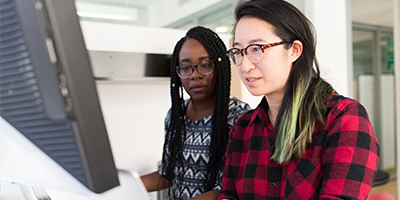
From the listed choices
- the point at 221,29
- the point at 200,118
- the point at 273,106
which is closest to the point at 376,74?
the point at 221,29

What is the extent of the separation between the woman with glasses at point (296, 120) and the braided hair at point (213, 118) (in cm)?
27

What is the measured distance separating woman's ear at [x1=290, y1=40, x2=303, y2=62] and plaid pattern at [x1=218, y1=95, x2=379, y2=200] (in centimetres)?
16

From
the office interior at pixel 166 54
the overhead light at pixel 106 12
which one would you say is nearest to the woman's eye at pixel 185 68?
the office interior at pixel 166 54

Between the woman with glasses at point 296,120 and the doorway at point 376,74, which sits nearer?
the woman with glasses at point 296,120

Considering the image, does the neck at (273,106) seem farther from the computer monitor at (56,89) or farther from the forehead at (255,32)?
the computer monitor at (56,89)

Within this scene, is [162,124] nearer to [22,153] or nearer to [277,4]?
[277,4]

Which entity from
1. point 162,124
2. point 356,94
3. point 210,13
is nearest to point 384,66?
point 356,94

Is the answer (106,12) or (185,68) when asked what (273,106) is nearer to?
(185,68)

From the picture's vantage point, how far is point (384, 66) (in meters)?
2.98

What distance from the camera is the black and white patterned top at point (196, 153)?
4.31 ft

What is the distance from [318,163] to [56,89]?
29.8 inches

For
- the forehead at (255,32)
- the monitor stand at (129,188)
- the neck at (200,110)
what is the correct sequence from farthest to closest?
1. the neck at (200,110)
2. the forehead at (255,32)
3. the monitor stand at (129,188)

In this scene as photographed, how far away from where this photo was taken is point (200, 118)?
1397 millimetres

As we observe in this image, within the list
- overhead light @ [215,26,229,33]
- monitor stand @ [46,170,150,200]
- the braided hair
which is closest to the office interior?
overhead light @ [215,26,229,33]
